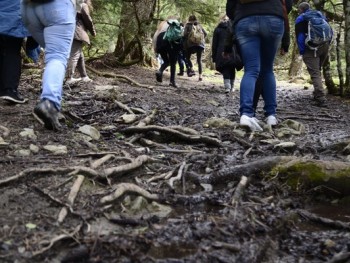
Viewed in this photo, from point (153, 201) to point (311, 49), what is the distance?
7012 mm

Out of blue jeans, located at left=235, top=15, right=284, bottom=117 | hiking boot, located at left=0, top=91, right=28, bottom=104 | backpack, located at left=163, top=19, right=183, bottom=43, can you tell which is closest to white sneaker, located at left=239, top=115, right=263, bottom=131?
blue jeans, located at left=235, top=15, right=284, bottom=117

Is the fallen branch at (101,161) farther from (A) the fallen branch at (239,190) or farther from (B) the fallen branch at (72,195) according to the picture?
(A) the fallen branch at (239,190)

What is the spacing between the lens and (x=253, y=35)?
17.1 feet

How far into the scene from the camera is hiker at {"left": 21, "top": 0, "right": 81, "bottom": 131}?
13.7 ft

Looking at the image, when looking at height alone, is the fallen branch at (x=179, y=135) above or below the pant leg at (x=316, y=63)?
below

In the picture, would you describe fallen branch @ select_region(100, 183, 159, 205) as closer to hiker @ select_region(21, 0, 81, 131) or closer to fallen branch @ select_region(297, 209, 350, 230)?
fallen branch @ select_region(297, 209, 350, 230)

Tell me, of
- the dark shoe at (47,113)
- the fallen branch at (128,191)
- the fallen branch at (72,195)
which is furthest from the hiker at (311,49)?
the fallen branch at (72,195)

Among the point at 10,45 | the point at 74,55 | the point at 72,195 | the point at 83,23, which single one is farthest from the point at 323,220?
the point at 83,23

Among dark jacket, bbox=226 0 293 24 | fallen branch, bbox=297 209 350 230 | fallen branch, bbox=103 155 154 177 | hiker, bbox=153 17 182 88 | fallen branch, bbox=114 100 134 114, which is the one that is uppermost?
dark jacket, bbox=226 0 293 24

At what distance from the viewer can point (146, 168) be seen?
11.6 feet

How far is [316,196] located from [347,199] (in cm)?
22

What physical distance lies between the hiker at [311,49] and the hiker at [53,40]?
5.78 metres

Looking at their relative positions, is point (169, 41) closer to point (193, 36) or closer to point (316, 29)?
point (193, 36)

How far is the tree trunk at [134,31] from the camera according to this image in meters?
12.3
